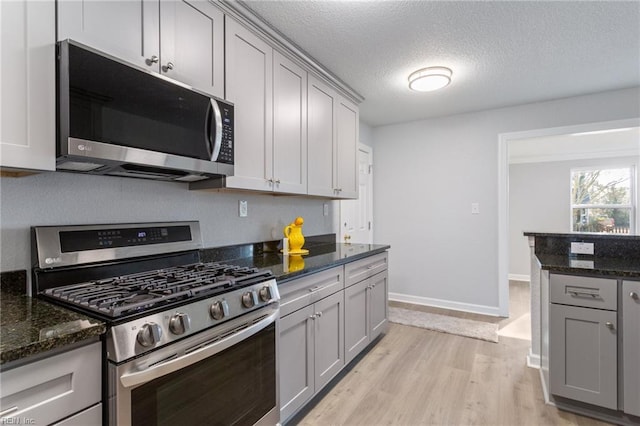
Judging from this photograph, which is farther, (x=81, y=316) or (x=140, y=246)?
(x=140, y=246)

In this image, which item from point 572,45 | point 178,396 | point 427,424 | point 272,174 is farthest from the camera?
point 572,45

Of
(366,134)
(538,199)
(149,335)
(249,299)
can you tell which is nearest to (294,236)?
(249,299)

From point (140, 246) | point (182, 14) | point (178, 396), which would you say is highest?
point (182, 14)

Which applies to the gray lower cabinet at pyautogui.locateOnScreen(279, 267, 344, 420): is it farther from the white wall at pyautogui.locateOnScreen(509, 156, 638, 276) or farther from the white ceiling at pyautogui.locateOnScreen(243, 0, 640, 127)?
the white wall at pyautogui.locateOnScreen(509, 156, 638, 276)

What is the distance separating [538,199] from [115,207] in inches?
235

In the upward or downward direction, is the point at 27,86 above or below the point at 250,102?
below

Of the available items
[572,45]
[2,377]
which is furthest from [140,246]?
[572,45]

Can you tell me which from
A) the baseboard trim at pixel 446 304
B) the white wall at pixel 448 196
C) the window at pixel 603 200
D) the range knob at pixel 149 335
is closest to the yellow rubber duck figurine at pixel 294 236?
the range knob at pixel 149 335

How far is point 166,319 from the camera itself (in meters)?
1.08

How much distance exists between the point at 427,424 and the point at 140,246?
6.05 ft

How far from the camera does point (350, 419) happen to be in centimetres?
190

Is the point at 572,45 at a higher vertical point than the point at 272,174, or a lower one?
higher

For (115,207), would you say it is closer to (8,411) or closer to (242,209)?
(242,209)

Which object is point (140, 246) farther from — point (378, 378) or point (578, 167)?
point (578, 167)
